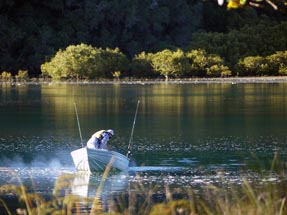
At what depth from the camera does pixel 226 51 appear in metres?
96.5

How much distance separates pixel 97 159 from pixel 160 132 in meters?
13.7

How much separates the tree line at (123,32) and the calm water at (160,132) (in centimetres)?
3037

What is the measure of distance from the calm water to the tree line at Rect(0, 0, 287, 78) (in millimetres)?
30368

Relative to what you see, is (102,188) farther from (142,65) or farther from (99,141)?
(142,65)

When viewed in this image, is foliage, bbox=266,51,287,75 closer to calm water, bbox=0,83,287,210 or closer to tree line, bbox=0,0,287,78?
tree line, bbox=0,0,287,78

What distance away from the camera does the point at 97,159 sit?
68.2ft

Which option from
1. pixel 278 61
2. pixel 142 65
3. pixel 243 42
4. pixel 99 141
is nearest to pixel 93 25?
pixel 142 65

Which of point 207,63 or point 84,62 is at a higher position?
point 84,62

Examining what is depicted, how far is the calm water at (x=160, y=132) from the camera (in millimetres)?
22469

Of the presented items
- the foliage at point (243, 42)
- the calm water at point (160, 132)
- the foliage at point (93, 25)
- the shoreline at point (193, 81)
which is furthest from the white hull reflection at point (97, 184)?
the foliage at point (243, 42)

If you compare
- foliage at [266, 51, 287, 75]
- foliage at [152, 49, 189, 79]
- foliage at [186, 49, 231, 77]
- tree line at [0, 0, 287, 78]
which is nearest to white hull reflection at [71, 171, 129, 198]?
foliage at [152, 49, 189, 79]

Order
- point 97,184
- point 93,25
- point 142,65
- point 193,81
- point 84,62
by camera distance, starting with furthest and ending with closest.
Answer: point 93,25 < point 193,81 < point 142,65 < point 84,62 < point 97,184

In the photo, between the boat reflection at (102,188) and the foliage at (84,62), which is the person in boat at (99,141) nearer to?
the boat reflection at (102,188)

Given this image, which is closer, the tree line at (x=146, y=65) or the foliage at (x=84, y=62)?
the foliage at (x=84, y=62)
